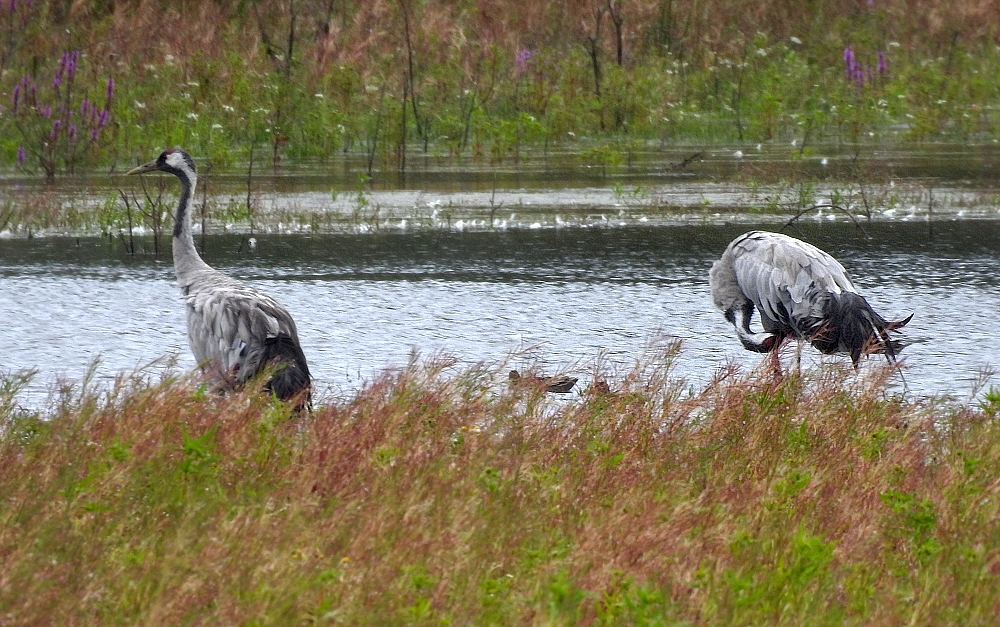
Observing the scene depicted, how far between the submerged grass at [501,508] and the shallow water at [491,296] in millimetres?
1037

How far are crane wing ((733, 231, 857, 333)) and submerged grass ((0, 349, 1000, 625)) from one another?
115cm

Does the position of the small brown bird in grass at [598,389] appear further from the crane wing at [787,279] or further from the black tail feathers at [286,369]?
the crane wing at [787,279]

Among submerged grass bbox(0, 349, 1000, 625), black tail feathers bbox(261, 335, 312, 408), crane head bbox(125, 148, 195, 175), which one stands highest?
crane head bbox(125, 148, 195, 175)

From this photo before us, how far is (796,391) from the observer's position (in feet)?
18.2

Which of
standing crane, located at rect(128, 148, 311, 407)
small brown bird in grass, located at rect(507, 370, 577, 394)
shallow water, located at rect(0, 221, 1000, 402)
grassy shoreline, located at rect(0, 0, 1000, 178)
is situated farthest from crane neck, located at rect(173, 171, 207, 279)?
grassy shoreline, located at rect(0, 0, 1000, 178)

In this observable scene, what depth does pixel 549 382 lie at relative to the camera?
5555 mm

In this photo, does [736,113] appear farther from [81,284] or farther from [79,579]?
[79,579]

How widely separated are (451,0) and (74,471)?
18.5 m

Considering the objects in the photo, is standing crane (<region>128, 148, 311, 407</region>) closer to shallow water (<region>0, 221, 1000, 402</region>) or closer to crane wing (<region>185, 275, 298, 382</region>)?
crane wing (<region>185, 275, 298, 382</region>)

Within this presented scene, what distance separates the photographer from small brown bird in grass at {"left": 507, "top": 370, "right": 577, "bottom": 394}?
553cm

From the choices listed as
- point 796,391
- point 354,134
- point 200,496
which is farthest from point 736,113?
point 200,496

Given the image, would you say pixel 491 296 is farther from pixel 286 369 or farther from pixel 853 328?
pixel 286 369

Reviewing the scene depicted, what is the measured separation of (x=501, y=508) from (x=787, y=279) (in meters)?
3.14

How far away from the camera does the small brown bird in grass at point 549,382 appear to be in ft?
18.1
